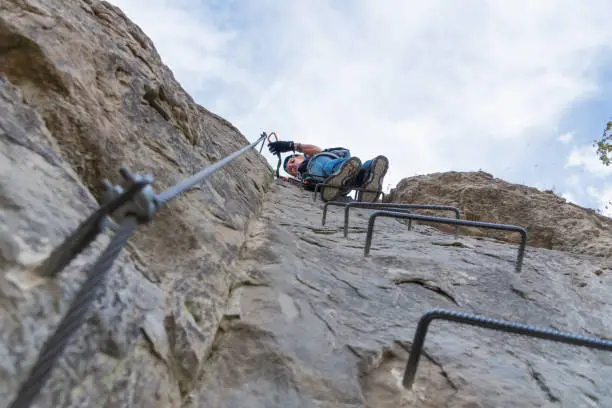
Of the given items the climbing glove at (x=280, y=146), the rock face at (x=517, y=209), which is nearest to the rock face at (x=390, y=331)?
the rock face at (x=517, y=209)

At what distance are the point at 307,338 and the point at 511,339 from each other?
121 centimetres

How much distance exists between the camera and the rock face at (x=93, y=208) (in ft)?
3.76

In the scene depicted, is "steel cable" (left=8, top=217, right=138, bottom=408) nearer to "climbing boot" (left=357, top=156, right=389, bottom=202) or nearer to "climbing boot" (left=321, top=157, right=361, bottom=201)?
"climbing boot" (left=321, top=157, right=361, bottom=201)

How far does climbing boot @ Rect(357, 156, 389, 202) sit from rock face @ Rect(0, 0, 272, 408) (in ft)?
13.5

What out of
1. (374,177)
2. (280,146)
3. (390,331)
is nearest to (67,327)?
(390,331)

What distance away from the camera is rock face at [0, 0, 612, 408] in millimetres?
1268

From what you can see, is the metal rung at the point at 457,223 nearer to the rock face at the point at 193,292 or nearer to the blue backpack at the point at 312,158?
the rock face at the point at 193,292

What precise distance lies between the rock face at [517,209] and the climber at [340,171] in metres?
1.20

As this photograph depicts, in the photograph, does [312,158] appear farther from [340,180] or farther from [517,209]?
[517,209]

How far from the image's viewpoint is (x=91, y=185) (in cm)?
203

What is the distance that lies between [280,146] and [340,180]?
2396mm

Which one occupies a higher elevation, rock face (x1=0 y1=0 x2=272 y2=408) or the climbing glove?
the climbing glove

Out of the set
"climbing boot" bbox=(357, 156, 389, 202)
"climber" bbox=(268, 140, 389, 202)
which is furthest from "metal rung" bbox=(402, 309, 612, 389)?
"climbing boot" bbox=(357, 156, 389, 202)

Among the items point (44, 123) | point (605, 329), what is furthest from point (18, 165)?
point (605, 329)
